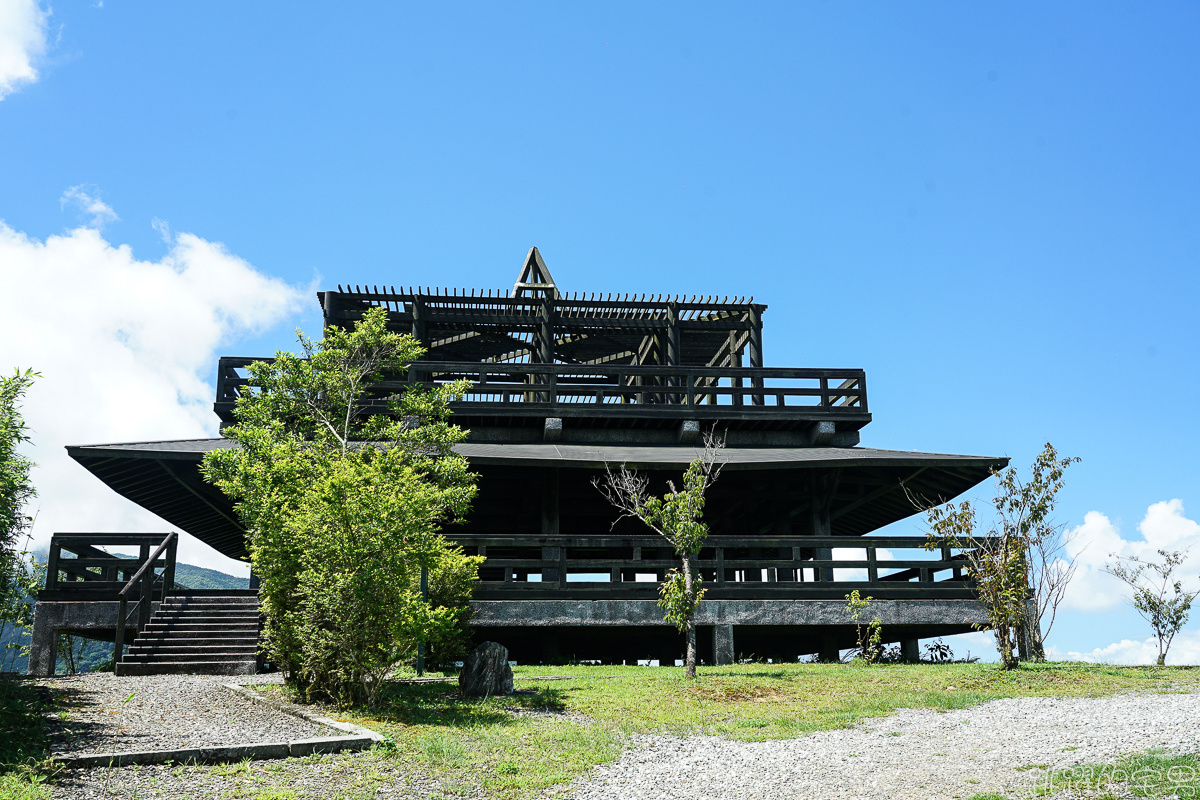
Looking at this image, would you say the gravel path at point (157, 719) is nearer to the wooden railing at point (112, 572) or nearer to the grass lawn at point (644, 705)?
the grass lawn at point (644, 705)

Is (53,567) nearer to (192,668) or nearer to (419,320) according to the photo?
(192,668)

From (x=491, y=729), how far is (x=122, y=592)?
10.4 metres

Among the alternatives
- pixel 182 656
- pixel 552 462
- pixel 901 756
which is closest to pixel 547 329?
pixel 552 462

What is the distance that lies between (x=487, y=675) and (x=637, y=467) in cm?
841

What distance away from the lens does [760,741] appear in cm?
1038

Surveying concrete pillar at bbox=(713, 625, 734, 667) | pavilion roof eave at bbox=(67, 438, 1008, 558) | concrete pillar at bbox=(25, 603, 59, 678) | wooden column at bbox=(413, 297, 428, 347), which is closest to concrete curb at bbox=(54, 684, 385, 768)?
concrete pillar at bbox=(713, 625, 734, 667)

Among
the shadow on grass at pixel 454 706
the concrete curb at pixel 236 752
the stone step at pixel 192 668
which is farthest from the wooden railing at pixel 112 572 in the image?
the concrete curb at pixel 236 752

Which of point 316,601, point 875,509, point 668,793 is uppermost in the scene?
point 875,509

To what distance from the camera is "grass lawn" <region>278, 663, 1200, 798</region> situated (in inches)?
368

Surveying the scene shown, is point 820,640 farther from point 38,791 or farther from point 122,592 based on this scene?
point 38,791

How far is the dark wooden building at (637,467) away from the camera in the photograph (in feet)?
63.6

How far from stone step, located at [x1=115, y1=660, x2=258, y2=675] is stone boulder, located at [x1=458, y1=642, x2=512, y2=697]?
5650 mm

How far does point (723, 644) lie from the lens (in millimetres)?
19078

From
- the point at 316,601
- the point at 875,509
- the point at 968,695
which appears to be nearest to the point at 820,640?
the point at 875,509
